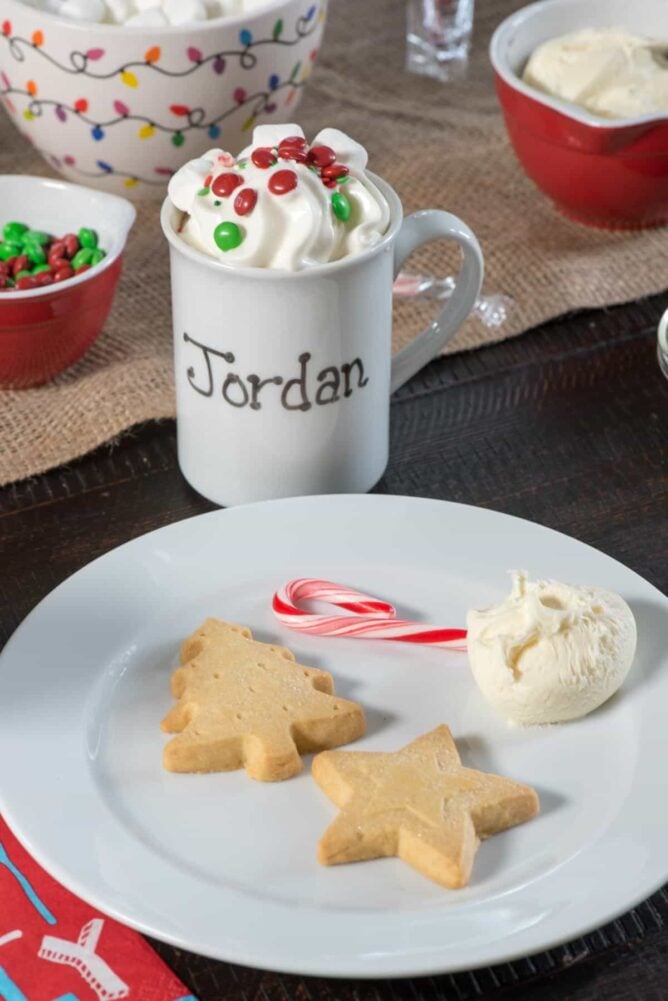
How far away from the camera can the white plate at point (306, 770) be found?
23.8 inches

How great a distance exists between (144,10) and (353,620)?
55 centimetres

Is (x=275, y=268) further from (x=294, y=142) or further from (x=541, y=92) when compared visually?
(x=541, y=92)

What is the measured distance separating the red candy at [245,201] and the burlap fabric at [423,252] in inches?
9.1

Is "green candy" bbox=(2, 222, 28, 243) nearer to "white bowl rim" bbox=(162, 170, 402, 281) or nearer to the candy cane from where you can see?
"white bowl rim" bbox=(162, 170, 402, 281)

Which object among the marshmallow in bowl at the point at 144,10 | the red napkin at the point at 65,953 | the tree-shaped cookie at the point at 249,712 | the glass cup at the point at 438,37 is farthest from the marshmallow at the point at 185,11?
the red napkin at the point at 65,953

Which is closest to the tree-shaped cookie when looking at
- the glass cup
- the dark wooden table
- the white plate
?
the white plate

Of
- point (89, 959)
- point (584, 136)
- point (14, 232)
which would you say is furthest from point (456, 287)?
point (89, 959)

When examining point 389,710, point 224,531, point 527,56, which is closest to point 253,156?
point 224,531

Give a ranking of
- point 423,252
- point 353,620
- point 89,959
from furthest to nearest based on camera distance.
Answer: point 423,252 → point 353,620 → point 89,959

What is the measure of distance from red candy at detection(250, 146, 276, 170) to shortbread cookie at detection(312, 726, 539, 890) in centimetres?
34

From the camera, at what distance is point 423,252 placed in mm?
1147

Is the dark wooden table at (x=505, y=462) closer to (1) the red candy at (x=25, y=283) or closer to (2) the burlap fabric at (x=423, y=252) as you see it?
(2) the burlap fabric at (x=423, y=252)

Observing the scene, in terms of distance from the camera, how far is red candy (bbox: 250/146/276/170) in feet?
2.62

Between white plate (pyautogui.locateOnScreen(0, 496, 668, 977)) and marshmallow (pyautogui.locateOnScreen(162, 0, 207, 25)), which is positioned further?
marshmallow (pyautogui.locateOnScreen(162, 0, 207, 25))
